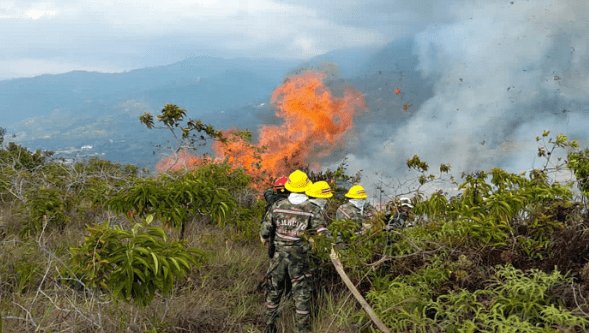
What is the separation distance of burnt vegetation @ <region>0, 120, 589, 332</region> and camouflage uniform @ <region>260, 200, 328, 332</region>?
0.24 meters

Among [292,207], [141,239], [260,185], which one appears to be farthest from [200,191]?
[260,185]

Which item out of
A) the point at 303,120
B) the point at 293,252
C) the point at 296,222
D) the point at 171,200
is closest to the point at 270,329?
the point at 293,252

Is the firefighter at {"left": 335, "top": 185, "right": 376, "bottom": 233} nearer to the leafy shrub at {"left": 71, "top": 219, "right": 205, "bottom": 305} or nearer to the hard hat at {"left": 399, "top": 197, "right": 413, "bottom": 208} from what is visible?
the hard hat at {"left": 399, "top": 197, "right": 413, "bottom": 208}

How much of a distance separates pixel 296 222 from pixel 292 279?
2.34 ft

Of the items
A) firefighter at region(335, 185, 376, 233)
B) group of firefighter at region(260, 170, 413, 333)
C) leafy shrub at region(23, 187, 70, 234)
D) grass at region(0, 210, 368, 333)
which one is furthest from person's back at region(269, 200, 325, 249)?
leafy shrub at region(23, 187, 70, 234)

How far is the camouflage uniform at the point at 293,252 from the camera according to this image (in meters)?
5.27

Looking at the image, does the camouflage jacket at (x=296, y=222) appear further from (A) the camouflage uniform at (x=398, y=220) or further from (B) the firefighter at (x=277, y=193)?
(A) the camouflage uniform at (x=398, y=220)

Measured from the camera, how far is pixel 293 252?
17.5ft

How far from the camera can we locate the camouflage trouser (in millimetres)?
5209

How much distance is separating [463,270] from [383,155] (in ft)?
434

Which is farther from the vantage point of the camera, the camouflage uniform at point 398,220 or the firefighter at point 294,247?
the camouflage uniform at point 398,220

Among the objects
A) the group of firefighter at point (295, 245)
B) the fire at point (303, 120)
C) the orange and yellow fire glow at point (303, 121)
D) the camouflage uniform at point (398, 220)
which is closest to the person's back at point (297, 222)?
the group of firefighter at point (295, 245)

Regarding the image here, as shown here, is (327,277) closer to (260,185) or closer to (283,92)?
(260,185)

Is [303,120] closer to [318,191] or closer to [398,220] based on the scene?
[398,220]
